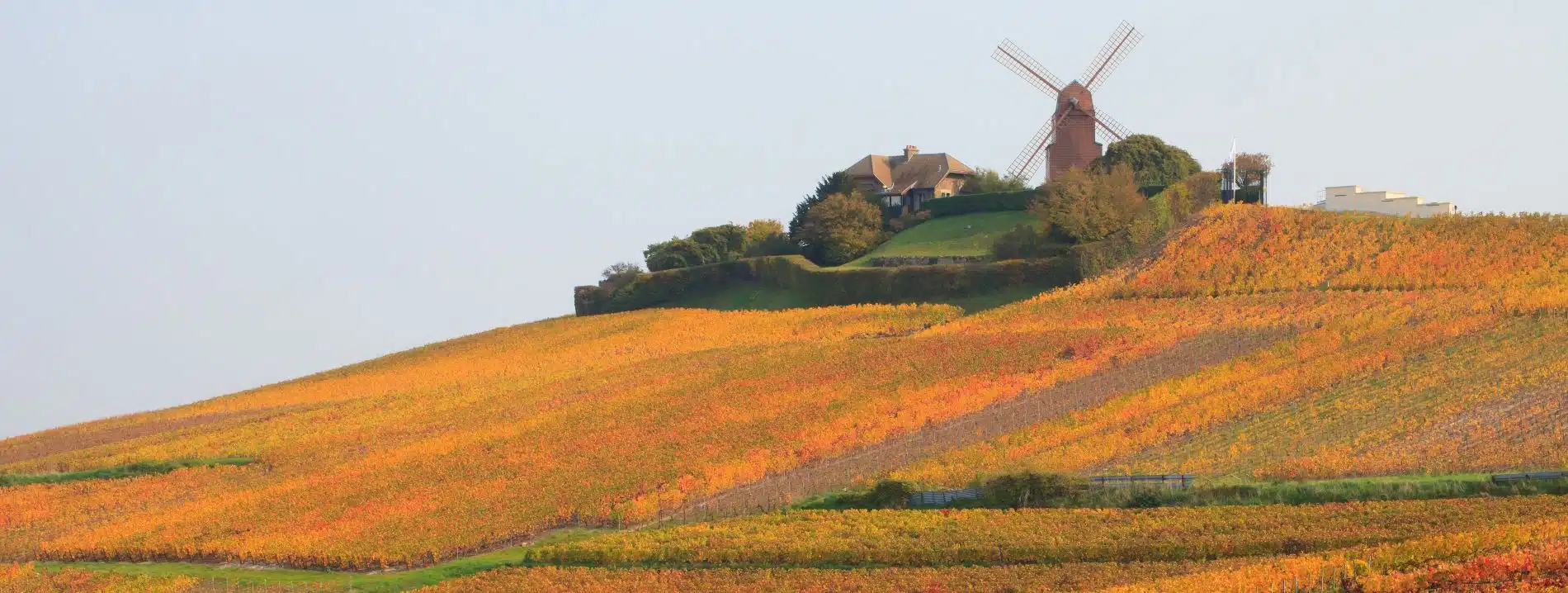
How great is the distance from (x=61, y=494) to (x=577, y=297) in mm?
37949

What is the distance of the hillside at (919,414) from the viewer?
3138cm

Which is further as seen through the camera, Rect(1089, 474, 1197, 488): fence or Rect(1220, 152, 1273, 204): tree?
Rect(1220, 152, 1273, 204): tree

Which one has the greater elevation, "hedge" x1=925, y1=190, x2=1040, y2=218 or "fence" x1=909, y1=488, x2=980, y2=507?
"hedge" x1=925, y1=190, x2=1040, y2=218

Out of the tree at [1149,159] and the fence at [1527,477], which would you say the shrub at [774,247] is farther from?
the fence at [1527,477]

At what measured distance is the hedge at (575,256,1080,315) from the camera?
58.4m

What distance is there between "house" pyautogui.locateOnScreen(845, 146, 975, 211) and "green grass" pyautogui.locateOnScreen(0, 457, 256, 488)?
1745 inches

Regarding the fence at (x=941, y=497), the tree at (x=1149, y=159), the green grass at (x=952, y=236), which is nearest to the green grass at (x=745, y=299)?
the green grass at (x=952, y=236)

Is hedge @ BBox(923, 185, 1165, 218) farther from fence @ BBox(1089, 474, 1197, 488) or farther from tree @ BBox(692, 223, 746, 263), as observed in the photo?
fence @ BBox(1089, 474, 1197, 488)

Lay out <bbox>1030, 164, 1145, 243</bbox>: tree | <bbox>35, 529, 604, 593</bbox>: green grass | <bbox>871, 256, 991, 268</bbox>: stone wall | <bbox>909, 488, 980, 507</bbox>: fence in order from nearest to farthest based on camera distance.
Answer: <bbox>35, 529, 604, 593</bbox>: green grass → <bbox>909, 488, 980, 507</bbox>: fence → <bbox>1030, 164, 1145, 243</bbox>: tree → <bbox>871, 256, 991, 268</bbox>: stone wall

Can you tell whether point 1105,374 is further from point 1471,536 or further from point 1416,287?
point 1471,536

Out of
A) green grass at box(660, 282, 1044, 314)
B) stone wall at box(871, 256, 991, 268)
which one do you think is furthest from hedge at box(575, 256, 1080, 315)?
stone wall at box(871, 256, 991, 268)

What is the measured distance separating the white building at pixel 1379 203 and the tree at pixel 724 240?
3054 cm

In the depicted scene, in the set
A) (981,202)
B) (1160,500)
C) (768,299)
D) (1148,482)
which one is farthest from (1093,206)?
(1160,500)

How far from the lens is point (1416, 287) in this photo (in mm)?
48844
